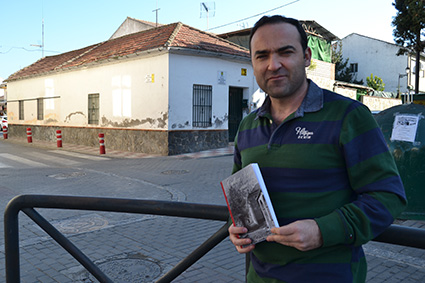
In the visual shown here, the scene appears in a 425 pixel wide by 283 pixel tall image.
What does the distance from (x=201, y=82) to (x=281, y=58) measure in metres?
13.7

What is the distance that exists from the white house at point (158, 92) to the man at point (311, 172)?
41.2 ft

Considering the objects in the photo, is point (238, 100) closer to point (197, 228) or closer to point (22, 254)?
point (197, 228)

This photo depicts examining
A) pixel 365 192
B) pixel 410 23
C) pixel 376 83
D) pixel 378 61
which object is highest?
pixel 378 61

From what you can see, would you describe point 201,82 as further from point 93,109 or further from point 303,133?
point 303,133

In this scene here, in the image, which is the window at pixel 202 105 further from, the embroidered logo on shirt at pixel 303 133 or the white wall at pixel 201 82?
the embroidered logo on shirt at pixel 303 133

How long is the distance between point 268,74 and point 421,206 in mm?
4983

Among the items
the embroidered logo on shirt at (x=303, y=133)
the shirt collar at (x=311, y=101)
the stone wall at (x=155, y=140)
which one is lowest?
the stone wall at (x=155, y=140)

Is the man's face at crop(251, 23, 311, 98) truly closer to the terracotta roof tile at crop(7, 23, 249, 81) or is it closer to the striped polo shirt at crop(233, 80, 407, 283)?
the striped polo shirt at crop(233, 80, 407, 283)

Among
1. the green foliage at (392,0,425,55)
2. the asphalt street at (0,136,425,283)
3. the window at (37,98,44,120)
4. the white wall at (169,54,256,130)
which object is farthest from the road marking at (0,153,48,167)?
the green foliage at (392,0,425,55)

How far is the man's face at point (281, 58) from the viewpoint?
1.46 metres

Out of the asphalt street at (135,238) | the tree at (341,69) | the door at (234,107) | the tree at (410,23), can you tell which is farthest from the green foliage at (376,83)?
the asphalt street at (135,238)

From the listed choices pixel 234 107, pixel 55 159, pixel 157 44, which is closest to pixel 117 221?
pixel 55 159

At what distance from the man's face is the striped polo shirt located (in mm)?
86

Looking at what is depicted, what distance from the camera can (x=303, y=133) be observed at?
1.37 meters
